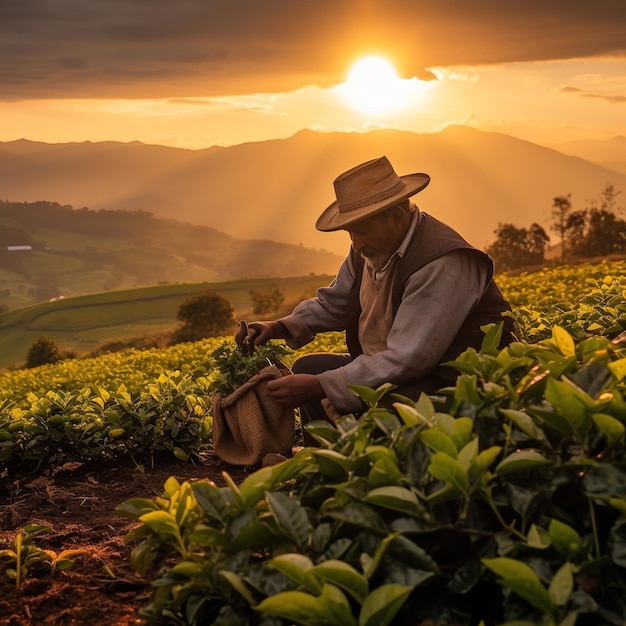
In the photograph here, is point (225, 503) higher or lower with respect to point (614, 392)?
lower

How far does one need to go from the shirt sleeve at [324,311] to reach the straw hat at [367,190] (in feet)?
2.38

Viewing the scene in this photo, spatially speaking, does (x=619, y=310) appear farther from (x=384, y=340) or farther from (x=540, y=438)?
(x=540, y=438)

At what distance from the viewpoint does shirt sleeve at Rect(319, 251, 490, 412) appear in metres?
4.64

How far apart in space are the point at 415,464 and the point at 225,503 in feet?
1.80

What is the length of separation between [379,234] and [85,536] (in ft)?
7.17

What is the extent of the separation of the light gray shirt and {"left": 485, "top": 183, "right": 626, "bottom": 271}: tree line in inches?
840

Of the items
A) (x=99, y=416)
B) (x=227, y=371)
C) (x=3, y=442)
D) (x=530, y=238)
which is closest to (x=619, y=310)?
(x=227, y=371)

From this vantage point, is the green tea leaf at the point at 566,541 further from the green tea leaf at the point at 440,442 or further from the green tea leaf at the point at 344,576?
the green tea leaf at the point at 344,576

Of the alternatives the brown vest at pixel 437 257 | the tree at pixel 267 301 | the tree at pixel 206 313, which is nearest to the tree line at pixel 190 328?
the tree at pixel 206 313

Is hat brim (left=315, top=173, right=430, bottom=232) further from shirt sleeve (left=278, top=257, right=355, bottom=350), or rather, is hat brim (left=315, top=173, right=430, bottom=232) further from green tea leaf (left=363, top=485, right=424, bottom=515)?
green tea leaf (left=363, top=485, right=424, bottom=515)

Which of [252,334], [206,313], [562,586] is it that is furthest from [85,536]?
[206,313]

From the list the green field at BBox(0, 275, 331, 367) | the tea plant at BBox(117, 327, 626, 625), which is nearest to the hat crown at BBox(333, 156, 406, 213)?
the tea plant at BBox(117, 327, 626, 625)

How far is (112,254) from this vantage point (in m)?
148

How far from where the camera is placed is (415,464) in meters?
2.39
